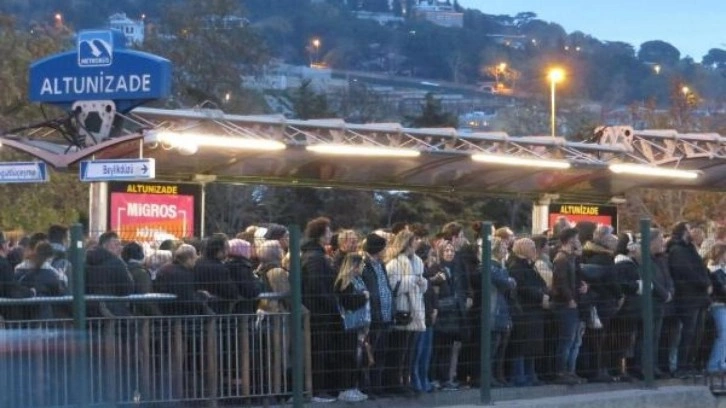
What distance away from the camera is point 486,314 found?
1499 cm

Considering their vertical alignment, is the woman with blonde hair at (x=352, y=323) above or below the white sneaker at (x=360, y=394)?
→ above

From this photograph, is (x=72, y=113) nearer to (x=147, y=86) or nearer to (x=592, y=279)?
(x=147, y=86)

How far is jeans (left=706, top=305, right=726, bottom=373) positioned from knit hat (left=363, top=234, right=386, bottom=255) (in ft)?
17.1

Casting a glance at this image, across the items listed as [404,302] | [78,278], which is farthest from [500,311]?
[78,278]

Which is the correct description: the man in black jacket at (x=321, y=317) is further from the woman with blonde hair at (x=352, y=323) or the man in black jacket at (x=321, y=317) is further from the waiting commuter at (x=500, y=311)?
the waiting commuter at (x=500, y=311)

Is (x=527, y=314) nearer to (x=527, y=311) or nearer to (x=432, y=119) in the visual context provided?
(x=527, y=311)

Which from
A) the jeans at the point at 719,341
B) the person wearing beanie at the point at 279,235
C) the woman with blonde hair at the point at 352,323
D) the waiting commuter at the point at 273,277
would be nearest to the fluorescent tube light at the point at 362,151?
the jeans at the point at 719,341

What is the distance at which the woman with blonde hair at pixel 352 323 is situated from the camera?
14008mm

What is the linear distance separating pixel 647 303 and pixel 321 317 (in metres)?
4.61

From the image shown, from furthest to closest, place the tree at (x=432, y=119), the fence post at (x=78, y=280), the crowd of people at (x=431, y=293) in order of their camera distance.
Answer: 1. the tree at (x=432, y=119)
2. the crowd of people at (x=431, y=293)
3. the fence post at (x=78, y=280)

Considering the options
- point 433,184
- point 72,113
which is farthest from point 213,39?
point 72,113

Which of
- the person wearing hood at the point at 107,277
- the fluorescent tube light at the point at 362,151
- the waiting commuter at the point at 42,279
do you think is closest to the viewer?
the waiting commuter at the point at 42,279

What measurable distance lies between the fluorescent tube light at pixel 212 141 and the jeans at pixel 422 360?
21.4 feet

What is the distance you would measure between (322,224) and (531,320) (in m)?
2.79
